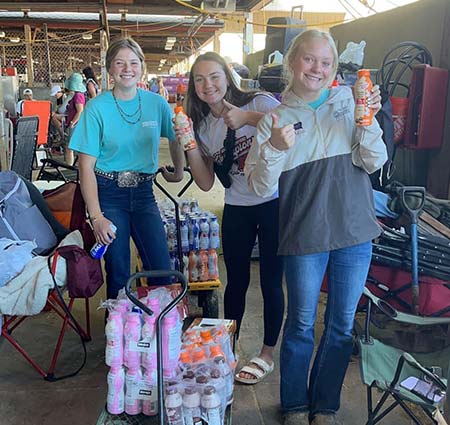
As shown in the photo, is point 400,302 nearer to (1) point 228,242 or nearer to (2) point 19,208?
(1) point 228,242

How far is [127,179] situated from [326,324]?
1.11 m

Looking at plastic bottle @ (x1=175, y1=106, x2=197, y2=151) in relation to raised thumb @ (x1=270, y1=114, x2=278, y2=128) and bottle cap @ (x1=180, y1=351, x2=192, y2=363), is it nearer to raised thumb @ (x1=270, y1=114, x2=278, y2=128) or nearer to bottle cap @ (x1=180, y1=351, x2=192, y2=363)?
raised thumb @ (x1=270, y1=114, x2=278, y2=128)

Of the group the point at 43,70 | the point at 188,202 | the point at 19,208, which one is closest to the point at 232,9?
the point at 188,202

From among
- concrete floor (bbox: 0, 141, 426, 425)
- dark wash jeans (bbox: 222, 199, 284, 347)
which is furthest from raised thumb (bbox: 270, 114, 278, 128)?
concrete floor (bbox: 0, 141, 426, 425)

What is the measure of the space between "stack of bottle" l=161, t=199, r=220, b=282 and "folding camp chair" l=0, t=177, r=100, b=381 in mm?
532

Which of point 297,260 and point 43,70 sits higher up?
point 43,70

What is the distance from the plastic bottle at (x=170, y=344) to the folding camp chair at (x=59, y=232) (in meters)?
0.82

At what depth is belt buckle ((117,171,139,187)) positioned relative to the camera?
7.68ft

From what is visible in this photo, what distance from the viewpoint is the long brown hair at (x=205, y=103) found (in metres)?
2.12

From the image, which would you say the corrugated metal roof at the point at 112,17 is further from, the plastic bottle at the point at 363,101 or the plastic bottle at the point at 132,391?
the plastic bottle at the point at 132,391

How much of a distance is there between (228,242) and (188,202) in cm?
Answer: 112

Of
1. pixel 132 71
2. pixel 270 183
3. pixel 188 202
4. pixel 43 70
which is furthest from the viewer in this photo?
pixel 43 70

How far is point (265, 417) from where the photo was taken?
2.29m

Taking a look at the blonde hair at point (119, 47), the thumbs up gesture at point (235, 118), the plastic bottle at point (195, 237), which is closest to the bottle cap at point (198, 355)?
the thumbs up gesture at point (235, 118)
